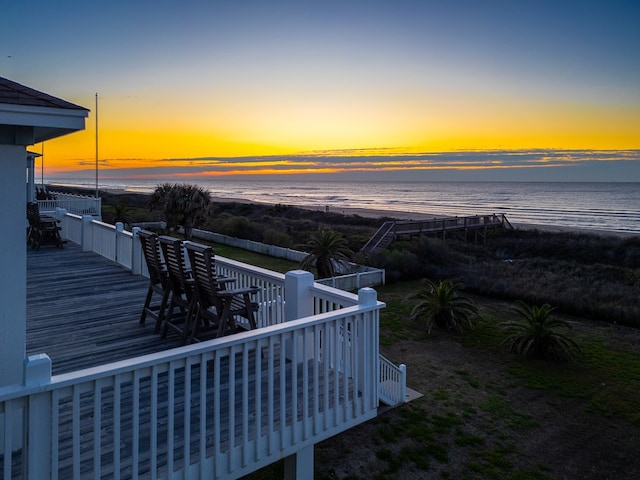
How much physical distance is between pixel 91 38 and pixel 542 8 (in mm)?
15193

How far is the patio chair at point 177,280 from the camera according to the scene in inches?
182

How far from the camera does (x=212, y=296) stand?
4340mm

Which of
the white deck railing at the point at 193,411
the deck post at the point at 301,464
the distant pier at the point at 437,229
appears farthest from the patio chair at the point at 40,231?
the distant pier at the point at 437,229

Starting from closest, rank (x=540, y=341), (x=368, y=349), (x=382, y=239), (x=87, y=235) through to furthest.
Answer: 1. (x=368, y=349)
2. (x=540, y=341)
3. (x=87, y=235)
4. (x=382, y=239)

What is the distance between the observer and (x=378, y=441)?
5.99 m

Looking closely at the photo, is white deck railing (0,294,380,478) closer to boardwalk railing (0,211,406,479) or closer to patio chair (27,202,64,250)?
boardwalk railing (0,211,406,479)

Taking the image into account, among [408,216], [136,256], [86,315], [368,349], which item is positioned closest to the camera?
[368,349]

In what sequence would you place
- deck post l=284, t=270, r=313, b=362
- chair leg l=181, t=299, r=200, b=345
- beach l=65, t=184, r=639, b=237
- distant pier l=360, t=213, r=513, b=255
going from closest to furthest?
deck post l=284, t=270, r=313, b=362
chair leg l=181, t=299, r=200, b=345
distant pier l=360, t=213, r=513, b=255
beach l=65, t=184, r=639, b=237

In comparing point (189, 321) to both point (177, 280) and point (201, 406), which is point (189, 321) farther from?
point (201, 406)

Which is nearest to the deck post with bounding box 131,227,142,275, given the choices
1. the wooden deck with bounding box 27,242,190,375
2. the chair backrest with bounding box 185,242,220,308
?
the wooden deck with bounding box 27,242,190,375

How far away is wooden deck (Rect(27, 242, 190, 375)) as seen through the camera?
458 cm

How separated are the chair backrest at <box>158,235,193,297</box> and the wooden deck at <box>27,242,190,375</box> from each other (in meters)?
0.58

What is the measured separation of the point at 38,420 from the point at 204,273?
217cm

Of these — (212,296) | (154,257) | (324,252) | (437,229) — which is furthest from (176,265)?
(437,229)
